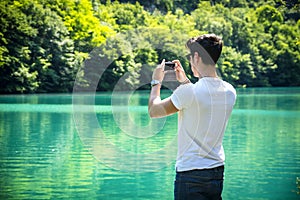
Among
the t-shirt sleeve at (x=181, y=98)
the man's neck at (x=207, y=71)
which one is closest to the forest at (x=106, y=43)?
the man's neck at (x=207, y=71)

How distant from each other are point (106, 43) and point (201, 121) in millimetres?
33023

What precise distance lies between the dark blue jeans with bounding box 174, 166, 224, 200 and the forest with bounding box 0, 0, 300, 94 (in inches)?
757

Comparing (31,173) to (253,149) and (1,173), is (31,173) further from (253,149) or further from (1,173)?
(253,149)

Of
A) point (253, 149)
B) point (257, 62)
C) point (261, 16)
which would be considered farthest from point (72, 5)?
point (253, 149)

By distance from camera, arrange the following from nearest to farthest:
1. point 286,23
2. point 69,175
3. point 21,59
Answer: point 69,175 < point 21,59 < point 286,23

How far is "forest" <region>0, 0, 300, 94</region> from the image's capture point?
41969 mm

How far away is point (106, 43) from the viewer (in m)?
35.8

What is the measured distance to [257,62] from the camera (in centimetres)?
6806

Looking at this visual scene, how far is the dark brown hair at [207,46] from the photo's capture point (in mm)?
3062

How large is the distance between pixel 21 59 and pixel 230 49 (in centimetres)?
2753

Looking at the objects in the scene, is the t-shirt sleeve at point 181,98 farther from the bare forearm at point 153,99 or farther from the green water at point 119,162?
the green water at point 119,162

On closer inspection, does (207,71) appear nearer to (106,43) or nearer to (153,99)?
(153,99)

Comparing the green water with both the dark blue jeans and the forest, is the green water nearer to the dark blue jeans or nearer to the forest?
the dark blue jeans

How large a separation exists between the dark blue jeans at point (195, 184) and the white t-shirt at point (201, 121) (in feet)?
0.09
